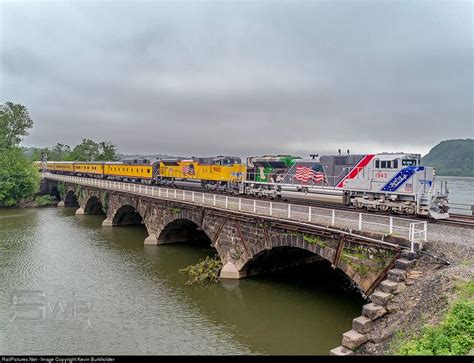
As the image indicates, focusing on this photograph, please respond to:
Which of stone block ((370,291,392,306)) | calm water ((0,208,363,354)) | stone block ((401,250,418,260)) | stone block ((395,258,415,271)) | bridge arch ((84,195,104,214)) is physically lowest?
calm water ((0,208,363,354))

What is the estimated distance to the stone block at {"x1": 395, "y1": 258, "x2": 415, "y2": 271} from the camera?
11.8 meters

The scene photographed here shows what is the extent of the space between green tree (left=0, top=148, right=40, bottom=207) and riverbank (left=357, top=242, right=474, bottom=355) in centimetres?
6235

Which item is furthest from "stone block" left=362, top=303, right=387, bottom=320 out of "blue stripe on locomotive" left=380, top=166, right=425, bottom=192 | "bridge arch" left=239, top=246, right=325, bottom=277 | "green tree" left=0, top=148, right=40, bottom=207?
"green tree" left=0, top=148, right=40, bottom=207

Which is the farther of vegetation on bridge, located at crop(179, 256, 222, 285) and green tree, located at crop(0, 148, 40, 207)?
green tree, located at crop(0, 148, 40, 207)

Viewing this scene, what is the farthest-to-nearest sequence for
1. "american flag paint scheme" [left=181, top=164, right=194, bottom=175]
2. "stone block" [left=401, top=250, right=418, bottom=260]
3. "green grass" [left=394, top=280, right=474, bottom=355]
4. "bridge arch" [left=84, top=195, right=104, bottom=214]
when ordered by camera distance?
"bridge arch" [left=84, top=195, right=104, bottom=214], "american flag paint scheme" [left=181, top=164, right=194, bottom=175], "stone block" [left=401, top=250, right=418, bottom=260], "green grass" [left=394, top=280, right=474, bottom=355]

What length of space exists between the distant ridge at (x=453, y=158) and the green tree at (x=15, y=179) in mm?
129256

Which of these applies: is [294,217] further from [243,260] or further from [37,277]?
[37,277]

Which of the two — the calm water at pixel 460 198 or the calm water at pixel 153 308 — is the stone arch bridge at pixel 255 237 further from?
the calm water at pixel 460 198

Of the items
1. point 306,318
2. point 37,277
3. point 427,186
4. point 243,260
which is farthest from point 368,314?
point 37,277

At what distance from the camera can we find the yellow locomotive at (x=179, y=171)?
36438mm

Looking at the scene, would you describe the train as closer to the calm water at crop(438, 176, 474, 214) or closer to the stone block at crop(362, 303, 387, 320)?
the calm water at crop(438, 176, 474, 214)

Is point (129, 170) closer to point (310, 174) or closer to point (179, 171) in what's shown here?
point (179, 171)

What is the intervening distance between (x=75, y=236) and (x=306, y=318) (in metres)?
27.7

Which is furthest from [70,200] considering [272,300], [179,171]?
[272,300]
